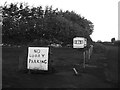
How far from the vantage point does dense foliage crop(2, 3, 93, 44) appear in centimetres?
3681

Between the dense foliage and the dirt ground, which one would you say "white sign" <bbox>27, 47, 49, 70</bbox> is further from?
the dense foliage

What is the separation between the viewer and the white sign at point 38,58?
10648mm

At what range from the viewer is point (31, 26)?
38.8m

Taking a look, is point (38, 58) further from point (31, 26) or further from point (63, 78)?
point (31, 26)

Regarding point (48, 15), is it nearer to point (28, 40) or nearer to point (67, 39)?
point (67, 39)

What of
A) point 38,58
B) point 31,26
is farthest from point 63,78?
point 31,26

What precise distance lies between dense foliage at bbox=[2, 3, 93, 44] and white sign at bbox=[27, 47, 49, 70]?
26.3 m

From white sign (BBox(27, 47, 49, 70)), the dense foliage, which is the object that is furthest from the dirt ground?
the dense foliage

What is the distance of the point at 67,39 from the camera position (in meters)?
46.5

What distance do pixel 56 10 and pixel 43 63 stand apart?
44310 mm

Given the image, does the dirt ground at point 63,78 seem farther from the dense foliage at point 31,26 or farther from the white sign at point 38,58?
the dense foliage at point 31,26

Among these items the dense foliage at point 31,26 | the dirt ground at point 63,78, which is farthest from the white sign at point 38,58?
the dense foliage at point 31,26

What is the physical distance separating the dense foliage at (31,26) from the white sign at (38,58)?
86.2 ft

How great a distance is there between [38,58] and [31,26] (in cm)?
2880
